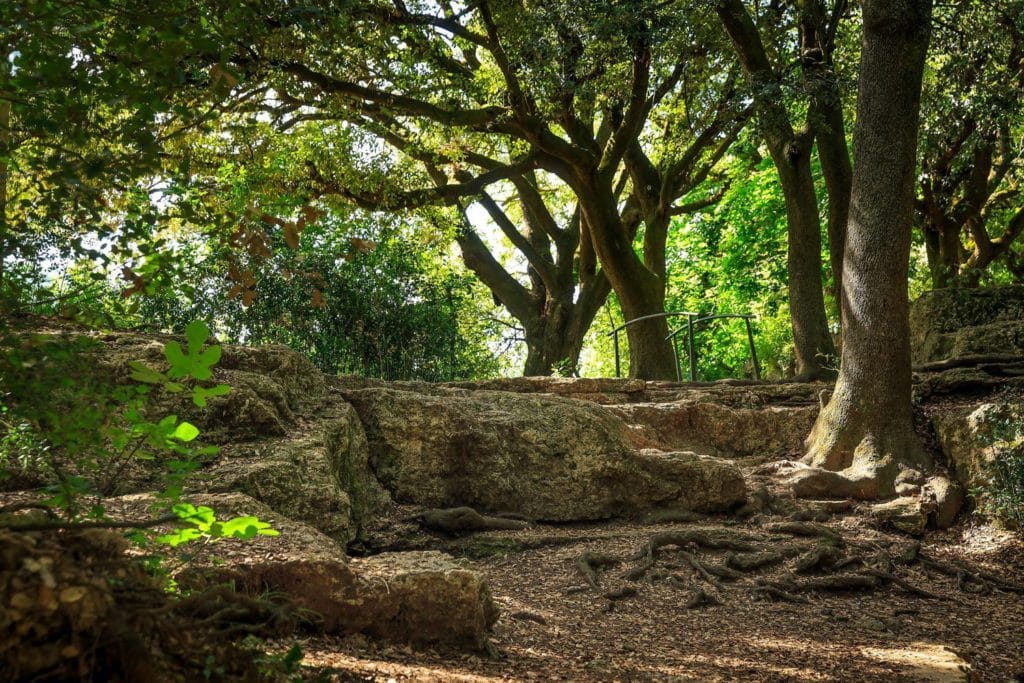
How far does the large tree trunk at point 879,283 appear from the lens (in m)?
8.47

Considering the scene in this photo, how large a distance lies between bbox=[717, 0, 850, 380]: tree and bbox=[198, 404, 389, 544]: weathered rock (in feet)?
23.9

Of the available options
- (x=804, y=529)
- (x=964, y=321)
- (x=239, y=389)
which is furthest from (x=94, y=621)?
(x=964, y=321)

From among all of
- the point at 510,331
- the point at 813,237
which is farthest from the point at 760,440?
the point at 510,331

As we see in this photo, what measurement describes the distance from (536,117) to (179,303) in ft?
18.4

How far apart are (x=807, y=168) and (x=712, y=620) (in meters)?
8.02

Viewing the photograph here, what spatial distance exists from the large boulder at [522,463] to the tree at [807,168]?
4346 mm

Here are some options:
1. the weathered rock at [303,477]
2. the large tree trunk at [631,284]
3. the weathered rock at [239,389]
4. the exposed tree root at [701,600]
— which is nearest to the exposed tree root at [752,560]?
the exposed tree root at [701,600]

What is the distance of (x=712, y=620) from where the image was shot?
6008 millimetres

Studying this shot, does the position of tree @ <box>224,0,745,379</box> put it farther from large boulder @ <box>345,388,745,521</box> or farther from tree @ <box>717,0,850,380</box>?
large boulder @ <box>345,388,745,521</box>

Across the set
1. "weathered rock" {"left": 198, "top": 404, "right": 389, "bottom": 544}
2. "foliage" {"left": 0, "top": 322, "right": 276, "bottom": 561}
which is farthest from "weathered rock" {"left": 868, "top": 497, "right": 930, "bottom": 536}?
"foliage" {"left": 0, "top": 322, "right": 276, "bottom": 561}

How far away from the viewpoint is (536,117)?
479 inches

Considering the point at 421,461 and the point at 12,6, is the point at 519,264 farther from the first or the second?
the point at 12,6

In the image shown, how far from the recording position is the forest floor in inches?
173

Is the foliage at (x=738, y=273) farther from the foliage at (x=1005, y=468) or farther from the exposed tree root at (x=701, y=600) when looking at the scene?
the exposed tree root at (x=701, y=600)
